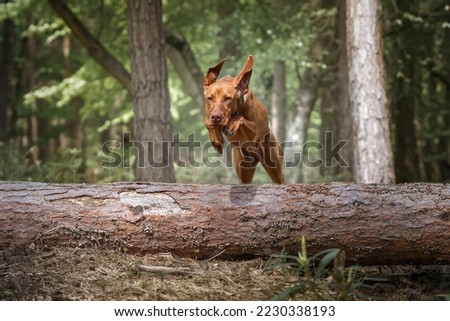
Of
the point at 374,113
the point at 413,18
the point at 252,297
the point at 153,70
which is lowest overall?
the point at 252,297

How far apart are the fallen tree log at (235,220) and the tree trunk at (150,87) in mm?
4350

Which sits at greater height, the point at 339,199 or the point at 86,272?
the point at 339,199

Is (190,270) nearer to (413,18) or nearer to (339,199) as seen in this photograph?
(339,199)

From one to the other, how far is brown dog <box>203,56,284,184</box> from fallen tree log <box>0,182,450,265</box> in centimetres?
64

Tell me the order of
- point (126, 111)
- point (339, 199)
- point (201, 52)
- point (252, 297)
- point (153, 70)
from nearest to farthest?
point (252, 297) → point (339, 199) → point (153, 70) → point (201, 52) → point (126, 111)

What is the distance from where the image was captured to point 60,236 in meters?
6.25

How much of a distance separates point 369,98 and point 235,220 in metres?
4.44

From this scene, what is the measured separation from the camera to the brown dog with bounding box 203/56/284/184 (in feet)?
19.3

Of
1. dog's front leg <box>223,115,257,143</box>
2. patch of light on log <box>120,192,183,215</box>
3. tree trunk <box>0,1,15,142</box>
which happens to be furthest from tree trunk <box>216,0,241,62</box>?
patch of light on log <box>120,192,183,215</box>

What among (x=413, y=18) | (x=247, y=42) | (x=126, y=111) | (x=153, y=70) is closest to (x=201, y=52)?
(x=247, y=42)

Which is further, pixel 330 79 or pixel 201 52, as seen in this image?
pixel 201 52

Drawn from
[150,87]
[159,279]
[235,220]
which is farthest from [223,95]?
[150,87]

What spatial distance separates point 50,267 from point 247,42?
13.3m

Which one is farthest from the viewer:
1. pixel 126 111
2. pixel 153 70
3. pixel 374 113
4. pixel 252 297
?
pixel 126 111
